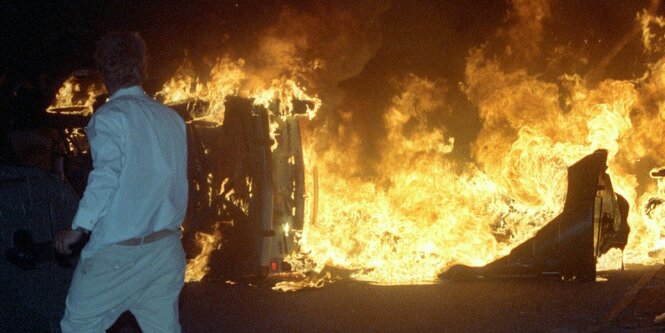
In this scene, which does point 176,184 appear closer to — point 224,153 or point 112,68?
point 112,68

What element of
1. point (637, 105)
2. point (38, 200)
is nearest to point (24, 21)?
point (637, 105)

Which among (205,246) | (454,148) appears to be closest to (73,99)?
(205,246)

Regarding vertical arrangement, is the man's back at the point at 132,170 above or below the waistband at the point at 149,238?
above

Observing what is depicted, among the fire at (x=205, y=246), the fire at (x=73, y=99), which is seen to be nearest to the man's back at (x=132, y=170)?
the fire at (x=73, y=99)

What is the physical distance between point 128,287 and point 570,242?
8072mm

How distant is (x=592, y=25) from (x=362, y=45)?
19.9 ft

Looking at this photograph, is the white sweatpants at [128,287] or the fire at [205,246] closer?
the white sweatpants at [128,287]

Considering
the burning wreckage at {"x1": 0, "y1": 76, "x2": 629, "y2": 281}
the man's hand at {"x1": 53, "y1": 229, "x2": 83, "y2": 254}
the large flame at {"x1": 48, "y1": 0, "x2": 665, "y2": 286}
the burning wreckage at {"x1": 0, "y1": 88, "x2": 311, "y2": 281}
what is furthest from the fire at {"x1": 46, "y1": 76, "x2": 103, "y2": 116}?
the man's hand at {"x1": 53, "y1": 229, "x2": 83, "y2": 254}

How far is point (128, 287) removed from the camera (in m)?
3.86

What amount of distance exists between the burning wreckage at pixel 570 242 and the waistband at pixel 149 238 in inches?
302

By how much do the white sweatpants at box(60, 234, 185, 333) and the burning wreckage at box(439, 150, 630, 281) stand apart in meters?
7.59

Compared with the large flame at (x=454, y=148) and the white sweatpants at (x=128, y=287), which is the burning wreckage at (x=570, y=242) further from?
the white sweatpants at (x=128, y=287)

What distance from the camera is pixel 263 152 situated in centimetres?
954

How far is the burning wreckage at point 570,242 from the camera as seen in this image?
1076 cm
